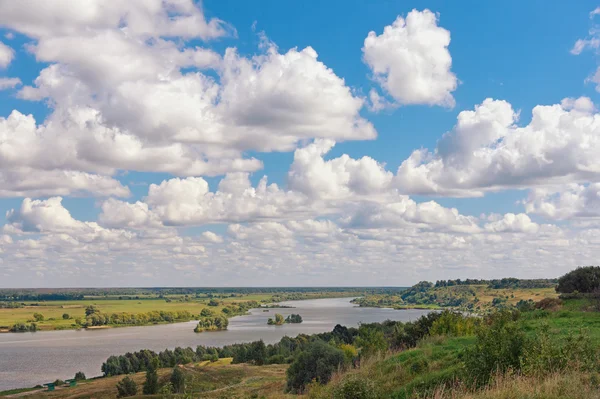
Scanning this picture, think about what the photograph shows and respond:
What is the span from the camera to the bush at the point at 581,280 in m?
40.8

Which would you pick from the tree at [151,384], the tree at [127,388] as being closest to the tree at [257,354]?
the tree at [151,384]

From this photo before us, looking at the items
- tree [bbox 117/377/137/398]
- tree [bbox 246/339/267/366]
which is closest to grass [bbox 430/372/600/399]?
tree [bbox 117/377/137/398]

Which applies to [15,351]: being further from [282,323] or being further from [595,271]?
[595,271]

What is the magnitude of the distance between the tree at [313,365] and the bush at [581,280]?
20.5 m

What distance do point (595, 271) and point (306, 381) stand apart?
84.2 ft

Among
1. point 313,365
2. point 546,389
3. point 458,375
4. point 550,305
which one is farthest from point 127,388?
point 546,389

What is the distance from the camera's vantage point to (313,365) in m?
42.3

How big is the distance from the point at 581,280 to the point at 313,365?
2356 cm

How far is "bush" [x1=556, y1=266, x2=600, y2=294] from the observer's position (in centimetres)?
4084

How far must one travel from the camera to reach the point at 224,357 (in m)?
102

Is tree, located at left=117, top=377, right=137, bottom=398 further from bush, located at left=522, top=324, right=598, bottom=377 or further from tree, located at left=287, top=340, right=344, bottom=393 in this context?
bush, located at left=522, top=324, right=598, bottom=377

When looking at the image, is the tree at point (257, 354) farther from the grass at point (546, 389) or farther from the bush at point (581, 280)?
the grass at point (546, 389)

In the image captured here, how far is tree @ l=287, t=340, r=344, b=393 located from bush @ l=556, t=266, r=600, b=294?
67.1ft

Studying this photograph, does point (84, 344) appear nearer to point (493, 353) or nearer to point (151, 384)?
point (151, 384)
